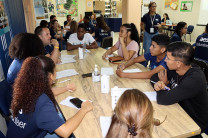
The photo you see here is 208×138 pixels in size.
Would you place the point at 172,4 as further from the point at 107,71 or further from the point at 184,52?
the point at 184,52

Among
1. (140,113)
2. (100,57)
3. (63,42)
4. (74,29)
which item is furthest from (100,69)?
(63,42)

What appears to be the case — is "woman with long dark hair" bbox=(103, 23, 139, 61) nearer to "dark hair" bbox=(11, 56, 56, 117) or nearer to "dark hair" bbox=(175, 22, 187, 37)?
"dark hair" bbox=(175, 22, 187, 37)

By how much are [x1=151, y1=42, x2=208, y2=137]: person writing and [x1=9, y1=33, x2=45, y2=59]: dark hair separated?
148cm

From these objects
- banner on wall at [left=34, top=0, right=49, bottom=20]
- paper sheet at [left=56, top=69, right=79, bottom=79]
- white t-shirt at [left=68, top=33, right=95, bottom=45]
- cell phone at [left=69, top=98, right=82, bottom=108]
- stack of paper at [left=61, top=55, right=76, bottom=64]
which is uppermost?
banner on wall at [left=34, top=0, right=49, bottom=20]

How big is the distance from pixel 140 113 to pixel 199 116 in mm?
1026

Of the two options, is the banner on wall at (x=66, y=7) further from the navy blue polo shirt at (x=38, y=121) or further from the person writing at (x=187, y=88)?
the navy blue polo shirt at (x=38, y=121)

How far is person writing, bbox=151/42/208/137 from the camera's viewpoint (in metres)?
1.46

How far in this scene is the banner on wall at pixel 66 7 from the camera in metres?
9.54

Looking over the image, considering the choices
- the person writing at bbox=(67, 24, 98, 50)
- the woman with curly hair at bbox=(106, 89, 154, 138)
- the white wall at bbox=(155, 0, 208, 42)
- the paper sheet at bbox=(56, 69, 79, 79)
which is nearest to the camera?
the woman with curly hair at bbox=(106, 89, 154, 138)

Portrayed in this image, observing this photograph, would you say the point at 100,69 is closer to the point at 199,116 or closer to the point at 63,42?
the point at 199,116

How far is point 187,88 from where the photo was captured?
1451 mm

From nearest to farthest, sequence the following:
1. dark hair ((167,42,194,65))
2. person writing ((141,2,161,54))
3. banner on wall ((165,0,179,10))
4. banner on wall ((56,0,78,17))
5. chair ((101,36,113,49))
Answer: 1. dark hair ((167,42,194,65))
2. chair ((101,36,113,49))
3. person writing ((141,2,161,54))
4. banner on wall ((165,0,179,10))
5. banner on wall ((56,0,78,17))

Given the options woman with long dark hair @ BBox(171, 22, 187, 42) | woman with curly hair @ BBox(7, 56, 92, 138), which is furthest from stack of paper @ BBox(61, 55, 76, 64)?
woman with long dark hair @ BBox(171, 22, 187, 42)

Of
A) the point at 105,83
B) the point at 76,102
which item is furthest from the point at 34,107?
the point at 105,83
